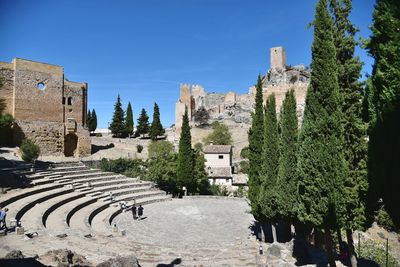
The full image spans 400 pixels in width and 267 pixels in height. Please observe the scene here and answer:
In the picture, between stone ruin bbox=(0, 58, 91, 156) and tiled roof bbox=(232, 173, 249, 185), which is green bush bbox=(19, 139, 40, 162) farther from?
tiled roof bbox=(232, 173, 249, 185)

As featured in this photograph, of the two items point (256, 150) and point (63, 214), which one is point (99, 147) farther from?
point (256, 150)

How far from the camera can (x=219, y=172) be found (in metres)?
38.4

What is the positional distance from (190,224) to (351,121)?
1307 centimetres

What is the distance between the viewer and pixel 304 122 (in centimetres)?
993

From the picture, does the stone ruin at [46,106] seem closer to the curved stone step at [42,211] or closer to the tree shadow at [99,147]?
the tree shadow at [99,147]

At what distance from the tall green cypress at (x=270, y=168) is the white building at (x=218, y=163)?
22.8m

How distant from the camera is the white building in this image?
38062 millimetres

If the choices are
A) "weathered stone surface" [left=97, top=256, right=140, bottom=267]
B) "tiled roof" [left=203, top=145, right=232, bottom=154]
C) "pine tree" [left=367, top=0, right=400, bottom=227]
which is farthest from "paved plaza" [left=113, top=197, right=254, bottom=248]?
"tiled roof" [left=203, top=145, right=232, bottom=154]

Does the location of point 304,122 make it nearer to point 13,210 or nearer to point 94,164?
point 13,210

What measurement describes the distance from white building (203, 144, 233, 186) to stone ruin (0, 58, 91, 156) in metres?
15.2

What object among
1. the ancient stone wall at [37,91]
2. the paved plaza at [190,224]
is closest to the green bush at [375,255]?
the paved plaza at [190,224]

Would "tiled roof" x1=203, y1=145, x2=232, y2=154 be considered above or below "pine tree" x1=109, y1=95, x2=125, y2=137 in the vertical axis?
below

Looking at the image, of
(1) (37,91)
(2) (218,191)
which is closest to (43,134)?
(1) (37,91)

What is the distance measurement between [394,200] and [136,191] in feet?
71.7
